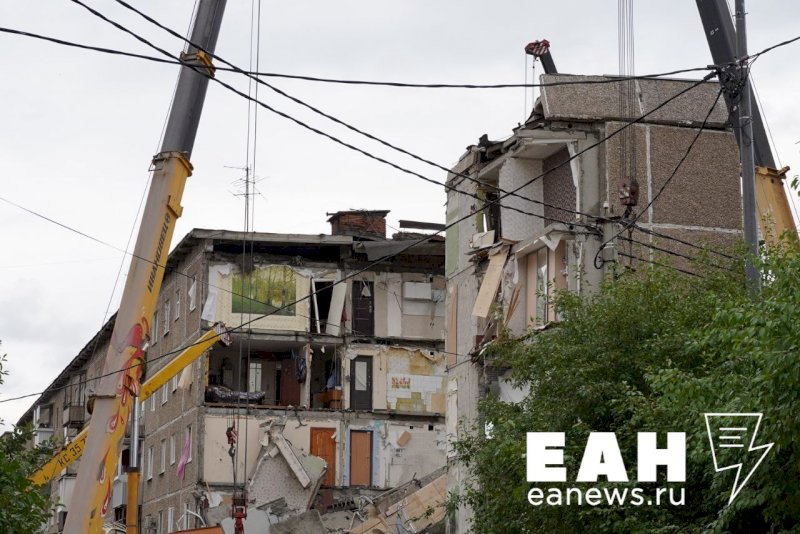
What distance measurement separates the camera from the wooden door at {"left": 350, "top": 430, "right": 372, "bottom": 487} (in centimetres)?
5112

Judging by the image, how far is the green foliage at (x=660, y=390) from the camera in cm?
1413

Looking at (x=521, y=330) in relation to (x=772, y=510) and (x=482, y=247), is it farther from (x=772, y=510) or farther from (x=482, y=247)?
(x=772, y=510)

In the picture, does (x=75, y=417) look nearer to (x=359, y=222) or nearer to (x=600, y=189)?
(x=359, y=222)

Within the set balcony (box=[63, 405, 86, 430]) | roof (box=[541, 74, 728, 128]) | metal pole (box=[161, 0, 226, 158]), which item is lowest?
balcony (box=[63, 405, 86, 430])

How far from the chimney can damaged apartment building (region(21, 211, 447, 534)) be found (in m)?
0.05

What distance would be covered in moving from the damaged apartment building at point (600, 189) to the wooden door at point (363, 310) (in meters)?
17.7

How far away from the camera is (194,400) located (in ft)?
169

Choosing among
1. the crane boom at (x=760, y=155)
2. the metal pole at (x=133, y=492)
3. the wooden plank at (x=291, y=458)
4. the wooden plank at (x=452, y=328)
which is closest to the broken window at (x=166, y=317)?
the wooden plank at (x=291, y=458)

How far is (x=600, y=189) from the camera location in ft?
106

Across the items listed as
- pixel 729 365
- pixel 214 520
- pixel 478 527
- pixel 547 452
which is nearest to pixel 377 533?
pixel 214 520

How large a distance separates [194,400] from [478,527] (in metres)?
29.3

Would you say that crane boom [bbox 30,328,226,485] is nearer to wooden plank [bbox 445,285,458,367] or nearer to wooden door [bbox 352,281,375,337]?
wooden plank [bbox 445,285,458,367]

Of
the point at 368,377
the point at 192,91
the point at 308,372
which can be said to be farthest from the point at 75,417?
the point at 192,91

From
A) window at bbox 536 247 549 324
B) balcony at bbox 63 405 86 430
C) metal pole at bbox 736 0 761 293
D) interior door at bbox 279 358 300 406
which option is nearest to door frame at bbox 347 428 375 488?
interior door at bbox 279 358 300 406
